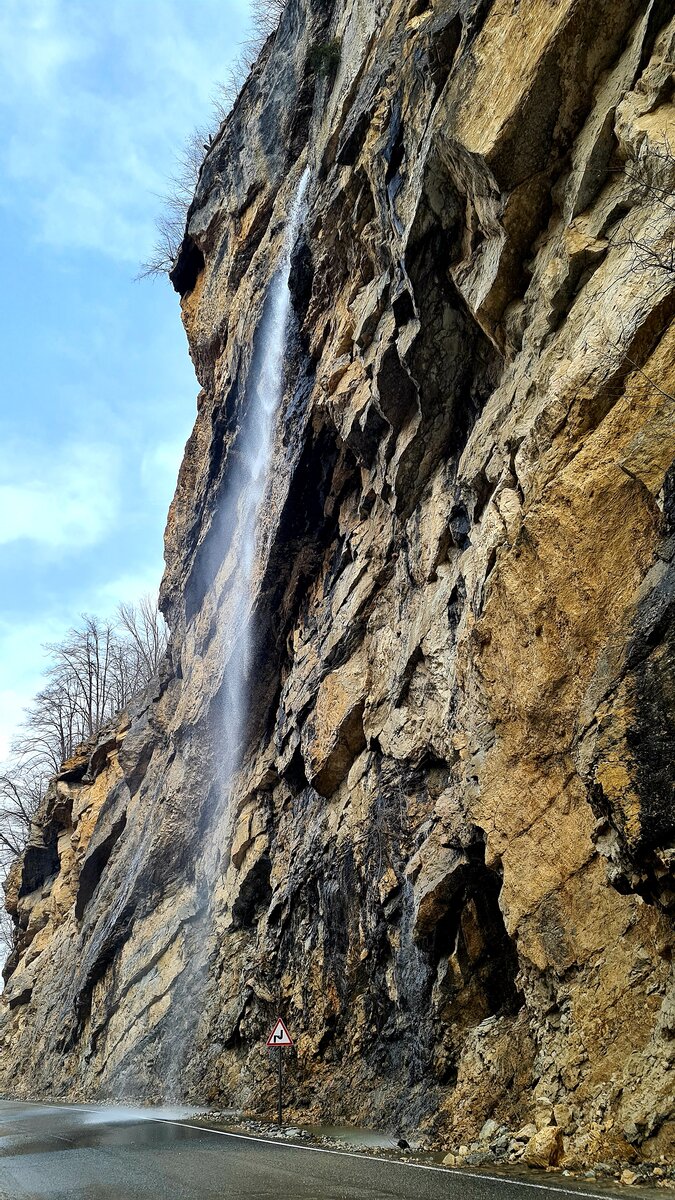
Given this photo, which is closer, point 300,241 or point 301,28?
point 300,241

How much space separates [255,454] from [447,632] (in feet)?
36.5

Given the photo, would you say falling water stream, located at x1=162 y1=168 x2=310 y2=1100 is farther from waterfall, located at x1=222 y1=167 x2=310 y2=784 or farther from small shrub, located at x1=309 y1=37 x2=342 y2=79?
small shrub, located at x1=309 y1=37 x2=342 y2=79

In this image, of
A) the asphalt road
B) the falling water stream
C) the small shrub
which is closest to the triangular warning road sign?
the asphalt road

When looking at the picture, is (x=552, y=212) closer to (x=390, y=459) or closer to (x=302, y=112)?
(x=390, y=459)

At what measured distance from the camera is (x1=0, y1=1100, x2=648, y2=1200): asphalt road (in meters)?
5.78

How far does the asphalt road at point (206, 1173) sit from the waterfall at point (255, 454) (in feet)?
32.4

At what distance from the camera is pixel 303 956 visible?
1344 cm

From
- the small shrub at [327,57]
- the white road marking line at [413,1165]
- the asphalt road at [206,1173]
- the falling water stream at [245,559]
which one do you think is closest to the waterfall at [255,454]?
the falling water stream at [245,559]

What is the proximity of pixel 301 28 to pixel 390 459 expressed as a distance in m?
12.9

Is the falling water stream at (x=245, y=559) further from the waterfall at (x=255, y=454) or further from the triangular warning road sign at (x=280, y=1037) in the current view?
the triangular warning road sign at (x=280, y=1037)

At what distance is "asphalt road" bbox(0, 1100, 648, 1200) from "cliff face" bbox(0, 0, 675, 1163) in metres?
1.33

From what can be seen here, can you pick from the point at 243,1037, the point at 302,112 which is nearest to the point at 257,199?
the point at 302,112

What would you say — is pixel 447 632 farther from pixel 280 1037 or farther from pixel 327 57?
pixel 327 57

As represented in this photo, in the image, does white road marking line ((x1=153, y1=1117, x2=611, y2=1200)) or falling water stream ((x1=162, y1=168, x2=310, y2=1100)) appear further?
falling water stream ((x1=162, y1=168, x2=310, y2=1100))
